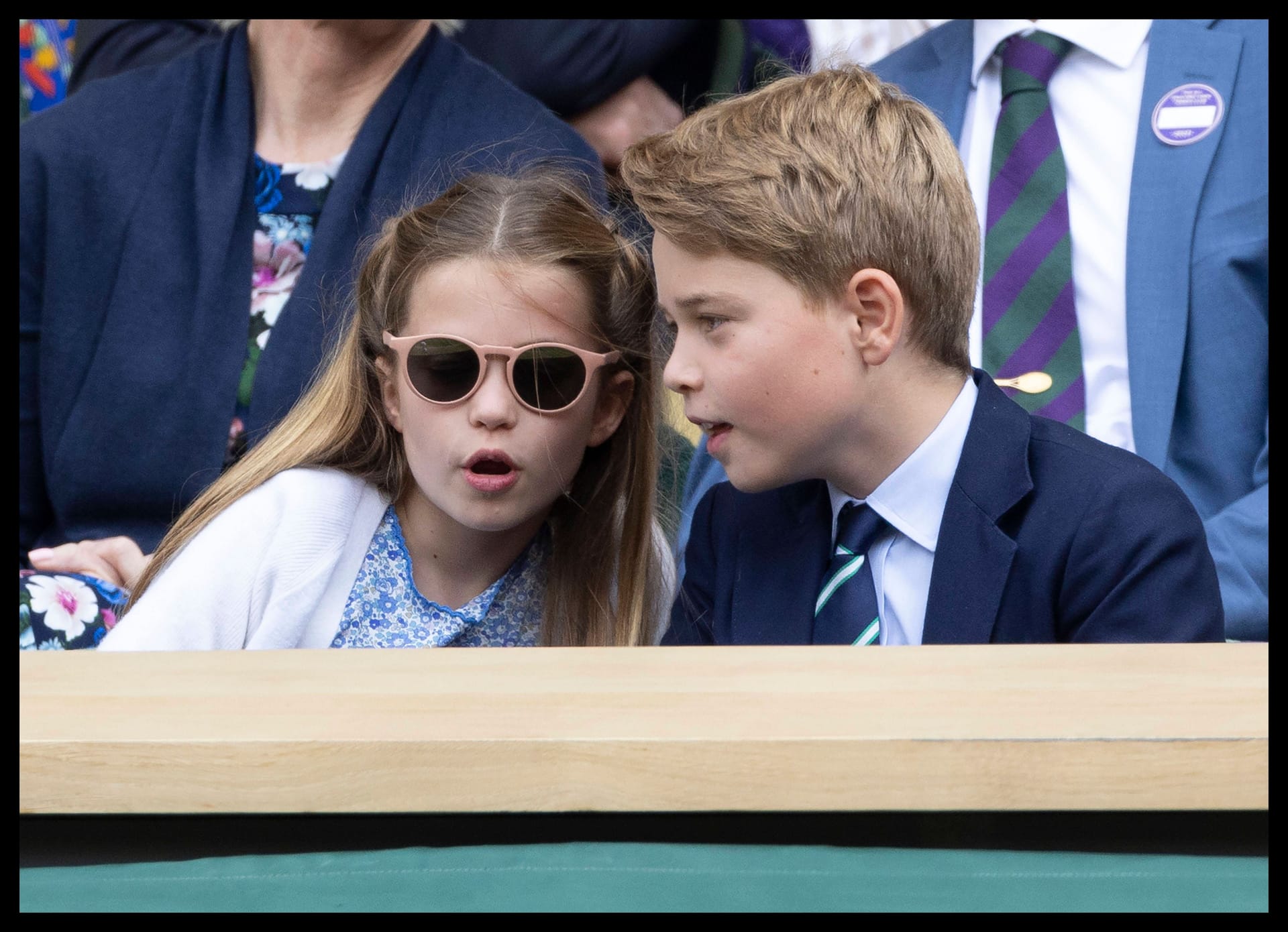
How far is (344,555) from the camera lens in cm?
181

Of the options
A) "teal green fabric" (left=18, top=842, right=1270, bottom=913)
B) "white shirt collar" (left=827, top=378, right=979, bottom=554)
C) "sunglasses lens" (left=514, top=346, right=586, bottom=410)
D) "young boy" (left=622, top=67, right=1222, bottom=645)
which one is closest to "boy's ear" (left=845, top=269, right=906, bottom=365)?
"young boy" (left=622, top=67, right=1222, bottom=645)

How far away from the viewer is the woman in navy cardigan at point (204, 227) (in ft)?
7.81

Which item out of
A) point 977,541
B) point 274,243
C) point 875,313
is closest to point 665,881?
point 977,541

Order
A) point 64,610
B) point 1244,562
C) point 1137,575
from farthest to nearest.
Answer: point 1244,562
point 64,610
point 1137,575

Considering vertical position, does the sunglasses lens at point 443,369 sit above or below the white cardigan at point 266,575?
above

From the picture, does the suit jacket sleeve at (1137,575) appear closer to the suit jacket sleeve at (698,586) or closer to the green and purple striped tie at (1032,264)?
the suit jacket sleeve at (698,586)

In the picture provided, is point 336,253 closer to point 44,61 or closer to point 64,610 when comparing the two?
point 64,610

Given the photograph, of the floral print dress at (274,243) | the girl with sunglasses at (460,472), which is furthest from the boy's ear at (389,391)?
the floral print dress at (274,243)

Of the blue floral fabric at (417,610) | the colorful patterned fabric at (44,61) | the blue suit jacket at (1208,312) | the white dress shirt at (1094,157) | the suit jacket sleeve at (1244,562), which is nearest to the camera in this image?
the blue floral fabric at (417,610)

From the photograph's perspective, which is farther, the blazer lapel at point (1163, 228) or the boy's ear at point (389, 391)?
the blazer lapel at point (1163, 228)

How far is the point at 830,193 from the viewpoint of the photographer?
1524 mm

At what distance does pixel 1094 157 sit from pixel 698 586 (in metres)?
1.22

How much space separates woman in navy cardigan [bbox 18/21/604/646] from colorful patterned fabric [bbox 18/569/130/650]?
0.79ft

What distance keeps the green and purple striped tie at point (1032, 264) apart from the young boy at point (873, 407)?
2.31ft
